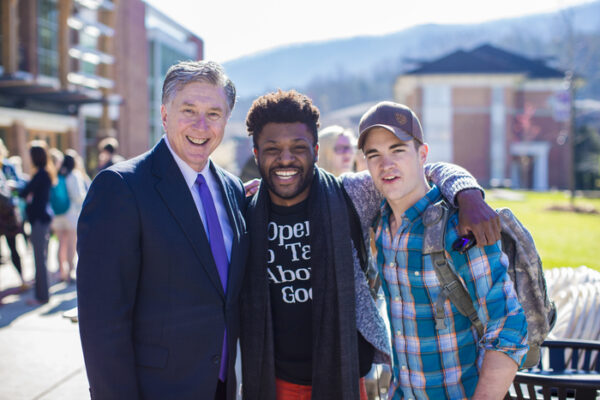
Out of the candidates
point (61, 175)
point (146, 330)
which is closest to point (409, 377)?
point (146, 330)

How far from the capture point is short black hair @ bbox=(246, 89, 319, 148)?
2365 millimetres

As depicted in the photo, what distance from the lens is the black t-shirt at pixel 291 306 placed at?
2.26 meters

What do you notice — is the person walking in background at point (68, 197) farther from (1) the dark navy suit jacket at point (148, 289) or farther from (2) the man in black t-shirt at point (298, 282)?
(1) the dark navy suit jacket at point (148, 289)

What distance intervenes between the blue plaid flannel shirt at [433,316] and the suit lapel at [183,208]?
74 cm

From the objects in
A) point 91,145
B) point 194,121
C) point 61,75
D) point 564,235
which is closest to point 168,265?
point 194,121

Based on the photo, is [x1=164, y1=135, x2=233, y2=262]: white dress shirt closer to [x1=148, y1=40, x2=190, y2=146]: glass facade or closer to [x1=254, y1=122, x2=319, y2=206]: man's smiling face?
[x1=254, y1=122, x2=319, y2=206]: man's smiling face

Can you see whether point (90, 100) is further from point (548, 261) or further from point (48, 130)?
point (548, 261)

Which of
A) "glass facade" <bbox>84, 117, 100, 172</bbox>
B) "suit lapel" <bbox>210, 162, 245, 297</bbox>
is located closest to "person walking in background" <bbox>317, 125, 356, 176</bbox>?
"suit lapel" <bbox>210, 162, 245, 297</bbox>

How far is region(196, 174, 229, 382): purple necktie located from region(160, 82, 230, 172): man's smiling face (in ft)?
0.35

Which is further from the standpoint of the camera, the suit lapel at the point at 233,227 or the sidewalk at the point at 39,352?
the sidewalk at the point at 39,352

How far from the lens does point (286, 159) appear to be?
7.42 feet

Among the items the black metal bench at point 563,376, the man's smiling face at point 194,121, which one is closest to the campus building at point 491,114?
the black metal bench at point 563,376

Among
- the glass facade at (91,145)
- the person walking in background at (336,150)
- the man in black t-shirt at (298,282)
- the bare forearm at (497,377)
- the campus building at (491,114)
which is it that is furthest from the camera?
the campus building at (491,114)

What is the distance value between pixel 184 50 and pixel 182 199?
135 ft
